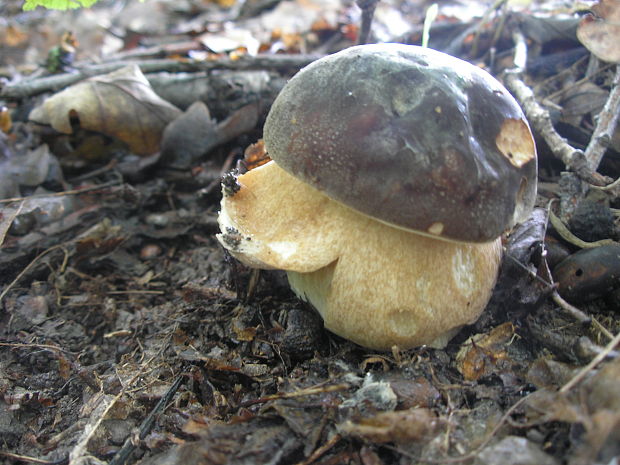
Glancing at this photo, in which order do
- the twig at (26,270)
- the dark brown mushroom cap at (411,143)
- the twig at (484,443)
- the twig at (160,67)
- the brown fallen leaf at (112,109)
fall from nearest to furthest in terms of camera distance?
the twig at (484,443) < the dark brown mushroom cap at (411,143) < the twig at (26,270) < the brown fallen leaf at (112,109) < the twig at (160,67)

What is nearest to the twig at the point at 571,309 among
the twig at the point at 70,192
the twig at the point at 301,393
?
the twig at the point at 301,393

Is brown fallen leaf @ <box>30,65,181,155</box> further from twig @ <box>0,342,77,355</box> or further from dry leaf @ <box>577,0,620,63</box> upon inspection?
dry leaf @ <box>577,0,620,63</box>

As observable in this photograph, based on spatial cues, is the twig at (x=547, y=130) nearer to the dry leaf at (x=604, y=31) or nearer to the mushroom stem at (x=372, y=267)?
the dry leaf at (x=604, y=31)

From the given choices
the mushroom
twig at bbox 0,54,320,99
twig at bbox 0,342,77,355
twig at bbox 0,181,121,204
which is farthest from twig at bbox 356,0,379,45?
twig at bbox 0,342,77,355

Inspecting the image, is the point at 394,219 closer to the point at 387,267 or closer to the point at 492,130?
the point at 387,267

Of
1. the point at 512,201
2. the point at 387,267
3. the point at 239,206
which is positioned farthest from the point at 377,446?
the point at 239,206

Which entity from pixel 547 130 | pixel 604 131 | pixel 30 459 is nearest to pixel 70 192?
pixel 30 459
